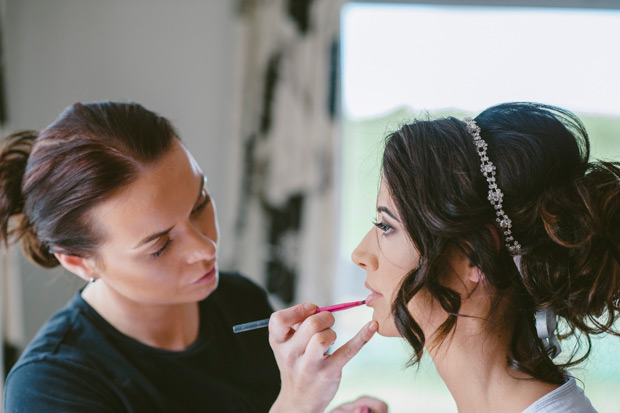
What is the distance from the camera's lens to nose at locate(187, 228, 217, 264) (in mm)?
1263

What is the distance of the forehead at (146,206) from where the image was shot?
1.20m

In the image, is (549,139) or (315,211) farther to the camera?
(315,211)

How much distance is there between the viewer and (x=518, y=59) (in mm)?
2898

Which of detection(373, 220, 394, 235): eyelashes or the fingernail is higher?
detection(373, 220, 394, 235): eyelashes

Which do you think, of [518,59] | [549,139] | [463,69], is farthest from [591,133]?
[549,139]

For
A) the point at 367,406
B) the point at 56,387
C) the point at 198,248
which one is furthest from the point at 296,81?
the point at 56,387

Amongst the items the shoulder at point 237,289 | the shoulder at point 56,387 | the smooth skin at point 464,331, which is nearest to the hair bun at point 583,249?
the smooth skin at point 464,331

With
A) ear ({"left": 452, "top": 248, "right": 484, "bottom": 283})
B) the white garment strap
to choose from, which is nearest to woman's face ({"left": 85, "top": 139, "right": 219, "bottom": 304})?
ear ({"left": 452, "top": 248, "right": 484, "bottom": 283})

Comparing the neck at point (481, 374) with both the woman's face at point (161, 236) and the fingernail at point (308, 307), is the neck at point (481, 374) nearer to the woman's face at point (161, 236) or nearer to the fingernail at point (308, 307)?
the fingernail at point (308, 307)

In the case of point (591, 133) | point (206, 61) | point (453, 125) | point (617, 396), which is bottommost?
point (617, 396)

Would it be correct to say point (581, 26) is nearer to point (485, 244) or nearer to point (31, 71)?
point (485, 244)

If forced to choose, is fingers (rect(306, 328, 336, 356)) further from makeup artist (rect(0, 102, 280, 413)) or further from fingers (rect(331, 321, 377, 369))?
makeup artist (rect(0, 102, 280, 413))

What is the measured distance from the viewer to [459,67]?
9.44 feet

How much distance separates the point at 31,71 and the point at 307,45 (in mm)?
1300
